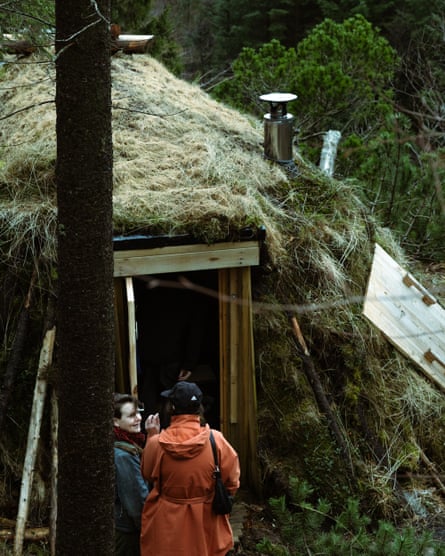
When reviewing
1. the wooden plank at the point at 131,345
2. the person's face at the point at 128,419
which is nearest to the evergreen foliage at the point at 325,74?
the wooden plank at the point at 131,345

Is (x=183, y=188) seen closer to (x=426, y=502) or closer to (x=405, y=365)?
(x=405, y=365)

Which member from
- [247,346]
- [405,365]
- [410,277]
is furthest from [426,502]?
[410,277]

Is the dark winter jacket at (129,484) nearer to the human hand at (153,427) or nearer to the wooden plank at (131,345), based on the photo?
the human hand at (153,427)

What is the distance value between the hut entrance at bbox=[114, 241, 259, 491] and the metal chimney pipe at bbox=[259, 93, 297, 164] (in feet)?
6.50

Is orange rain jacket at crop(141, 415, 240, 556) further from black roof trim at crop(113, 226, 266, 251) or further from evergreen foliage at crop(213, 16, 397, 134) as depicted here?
evergreen foliage at crop(213, 16, 397, 134)

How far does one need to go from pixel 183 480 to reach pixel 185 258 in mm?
2037

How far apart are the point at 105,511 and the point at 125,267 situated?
7.28 ft

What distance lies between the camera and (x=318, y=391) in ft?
22.0

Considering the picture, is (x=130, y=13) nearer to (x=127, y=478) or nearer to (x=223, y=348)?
(x=223, y=348)

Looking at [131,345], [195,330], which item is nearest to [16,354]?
[131,345]

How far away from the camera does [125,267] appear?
608cm

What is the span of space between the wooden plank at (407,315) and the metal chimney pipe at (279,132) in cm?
140

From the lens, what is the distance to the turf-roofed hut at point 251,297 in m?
6.20

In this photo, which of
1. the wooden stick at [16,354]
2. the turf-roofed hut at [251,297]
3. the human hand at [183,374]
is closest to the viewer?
the wooden stick at [16,354]
